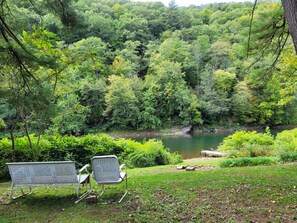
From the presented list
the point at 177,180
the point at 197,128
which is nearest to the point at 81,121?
the point at 197,128

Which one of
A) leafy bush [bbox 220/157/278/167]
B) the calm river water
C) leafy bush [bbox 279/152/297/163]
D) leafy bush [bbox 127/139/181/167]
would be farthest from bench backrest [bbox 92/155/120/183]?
the calm river water

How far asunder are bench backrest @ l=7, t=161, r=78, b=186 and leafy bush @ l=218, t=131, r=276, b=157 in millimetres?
6136

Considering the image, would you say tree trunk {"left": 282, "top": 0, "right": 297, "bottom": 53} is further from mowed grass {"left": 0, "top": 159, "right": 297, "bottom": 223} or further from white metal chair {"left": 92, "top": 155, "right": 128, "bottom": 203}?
white metal chair {"left": 92, "top": 155, "right": 128, "bottom": 203}

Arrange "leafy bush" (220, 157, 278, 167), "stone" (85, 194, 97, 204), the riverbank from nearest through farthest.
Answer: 1. "stone" (85, 194, 97, 204)
2. "leafy bush" (220, 157, 278, 167)
3. the riverbank

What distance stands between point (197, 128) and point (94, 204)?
3022 centimetres

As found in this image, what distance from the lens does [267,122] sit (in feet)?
109

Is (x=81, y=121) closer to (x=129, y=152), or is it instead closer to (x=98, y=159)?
(x=129, y=152)

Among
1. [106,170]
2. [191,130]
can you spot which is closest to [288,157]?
[106,170]

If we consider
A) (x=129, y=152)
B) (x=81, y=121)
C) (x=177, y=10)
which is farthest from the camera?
(x=177, y=10)

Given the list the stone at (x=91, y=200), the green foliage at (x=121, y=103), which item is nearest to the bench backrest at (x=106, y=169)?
the stone at (x=91, y=200)

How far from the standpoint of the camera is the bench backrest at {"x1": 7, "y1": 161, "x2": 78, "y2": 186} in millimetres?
3848

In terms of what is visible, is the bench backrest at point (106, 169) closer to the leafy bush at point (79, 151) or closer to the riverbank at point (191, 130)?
the leafy bush at point (79, 151)

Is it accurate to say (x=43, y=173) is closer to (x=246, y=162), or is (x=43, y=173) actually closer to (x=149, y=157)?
(x=246, y=162)

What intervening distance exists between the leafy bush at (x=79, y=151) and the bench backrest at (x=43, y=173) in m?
3.04
